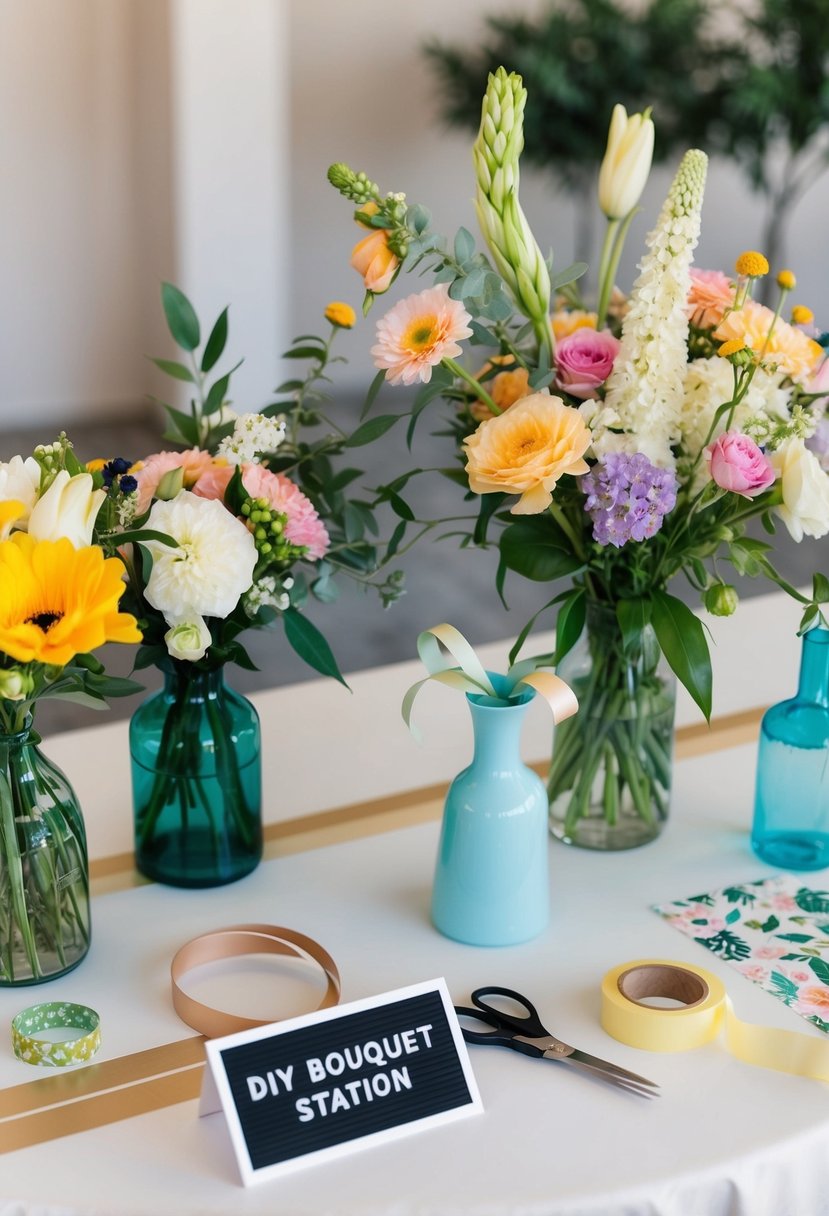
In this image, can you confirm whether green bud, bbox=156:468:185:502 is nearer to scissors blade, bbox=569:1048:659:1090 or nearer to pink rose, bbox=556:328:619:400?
pink rose, bbox=556:328:619:400

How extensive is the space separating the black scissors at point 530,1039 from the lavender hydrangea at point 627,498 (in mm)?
367

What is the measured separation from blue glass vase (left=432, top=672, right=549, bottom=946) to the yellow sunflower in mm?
307

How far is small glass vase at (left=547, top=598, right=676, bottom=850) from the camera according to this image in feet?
4.01

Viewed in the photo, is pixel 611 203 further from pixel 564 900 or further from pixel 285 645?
pixel 285 645

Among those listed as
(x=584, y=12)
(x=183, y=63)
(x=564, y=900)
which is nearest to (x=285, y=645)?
(x=183, y=63)

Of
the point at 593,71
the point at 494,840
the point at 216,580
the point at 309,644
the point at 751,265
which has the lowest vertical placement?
the point at 494,840

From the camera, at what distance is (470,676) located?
3.53 feet

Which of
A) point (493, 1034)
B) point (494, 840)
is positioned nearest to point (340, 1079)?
point (493, 1034)

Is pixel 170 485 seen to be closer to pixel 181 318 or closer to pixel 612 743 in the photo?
pixel 181 318

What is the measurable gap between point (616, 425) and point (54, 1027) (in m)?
0.63

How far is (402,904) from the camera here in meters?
1.18

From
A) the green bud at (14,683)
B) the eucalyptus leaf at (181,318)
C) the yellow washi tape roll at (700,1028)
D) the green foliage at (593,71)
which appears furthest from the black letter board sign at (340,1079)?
the green foliage at (593,71)

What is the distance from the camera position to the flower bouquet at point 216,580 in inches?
39.9

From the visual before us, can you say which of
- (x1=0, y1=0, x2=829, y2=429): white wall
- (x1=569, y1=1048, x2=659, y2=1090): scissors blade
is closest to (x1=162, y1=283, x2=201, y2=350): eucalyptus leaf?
(x1=569, y1=1048, x2=659, y2=1090): scissors blade
